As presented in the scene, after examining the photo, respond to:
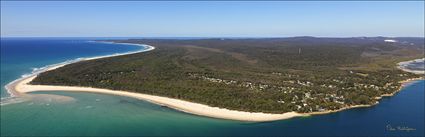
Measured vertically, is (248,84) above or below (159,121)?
above

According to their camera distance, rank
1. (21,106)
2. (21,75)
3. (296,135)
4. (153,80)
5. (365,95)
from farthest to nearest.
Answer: (21,75) < (153,80) < (365,95) < (21,106) < (296,135)

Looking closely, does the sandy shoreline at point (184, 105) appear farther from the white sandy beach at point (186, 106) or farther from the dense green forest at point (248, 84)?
the dense green forest at point (248, 84)

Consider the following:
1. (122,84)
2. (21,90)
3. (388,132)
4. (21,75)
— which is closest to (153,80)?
(122,84)

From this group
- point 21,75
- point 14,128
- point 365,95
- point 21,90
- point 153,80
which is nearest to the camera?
point 14,128

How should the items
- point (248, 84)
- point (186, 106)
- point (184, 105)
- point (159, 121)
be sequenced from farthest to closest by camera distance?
1. point (248, 84)
2. point (184, 105)
3. point (186, 106)
4. point (159, 121)

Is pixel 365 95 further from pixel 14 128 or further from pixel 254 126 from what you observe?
pixel 14 128

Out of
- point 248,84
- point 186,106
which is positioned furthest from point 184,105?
point 248,84

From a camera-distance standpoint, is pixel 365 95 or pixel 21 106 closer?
pixel 21 106

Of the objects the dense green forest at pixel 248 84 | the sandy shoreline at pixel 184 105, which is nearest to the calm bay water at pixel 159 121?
the sandy shoreline at pixel 184 105

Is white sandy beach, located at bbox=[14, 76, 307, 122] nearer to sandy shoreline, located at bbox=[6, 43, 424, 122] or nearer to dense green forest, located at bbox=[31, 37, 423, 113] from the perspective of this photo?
sandy shoreline, located at bbox=[6, 43, 424, 122]

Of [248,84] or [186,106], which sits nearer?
[186,106]

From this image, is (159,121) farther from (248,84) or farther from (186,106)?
(248,84)
